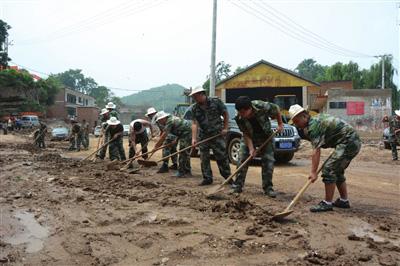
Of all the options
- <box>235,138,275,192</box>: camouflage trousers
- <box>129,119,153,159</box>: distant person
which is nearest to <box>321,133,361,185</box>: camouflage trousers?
<box>235,138,275,192</box>: camouflage trousers

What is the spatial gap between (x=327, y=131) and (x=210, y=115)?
278cm

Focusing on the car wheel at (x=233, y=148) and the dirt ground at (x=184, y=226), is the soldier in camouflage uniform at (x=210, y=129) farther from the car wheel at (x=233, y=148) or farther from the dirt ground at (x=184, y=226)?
the car wheel at (x=233, y=148)

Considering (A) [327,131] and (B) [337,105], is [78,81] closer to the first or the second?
(B) [337,105]

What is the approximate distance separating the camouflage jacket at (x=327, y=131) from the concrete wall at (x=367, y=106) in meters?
26.0

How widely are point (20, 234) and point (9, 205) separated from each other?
1826 millimetres

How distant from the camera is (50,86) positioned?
5394 cm

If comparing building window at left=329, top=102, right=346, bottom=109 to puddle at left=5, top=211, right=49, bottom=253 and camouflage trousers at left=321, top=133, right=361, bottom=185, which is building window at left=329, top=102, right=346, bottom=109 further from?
puddle at left=5, top=211, right=49, bottom=253

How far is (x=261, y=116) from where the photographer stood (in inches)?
268

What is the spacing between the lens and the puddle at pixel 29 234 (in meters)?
4.75

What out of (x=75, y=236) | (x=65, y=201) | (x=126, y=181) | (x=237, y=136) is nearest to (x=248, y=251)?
(x=75, y=236)

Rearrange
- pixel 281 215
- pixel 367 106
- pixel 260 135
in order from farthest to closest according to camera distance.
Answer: pixel 367 106
pixel 260 135
pixel 281 215

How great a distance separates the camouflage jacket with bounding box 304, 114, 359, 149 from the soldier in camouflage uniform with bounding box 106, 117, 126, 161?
22.8ft

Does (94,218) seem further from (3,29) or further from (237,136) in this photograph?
(3,29)

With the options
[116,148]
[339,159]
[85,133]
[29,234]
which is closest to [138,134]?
[116,148]
